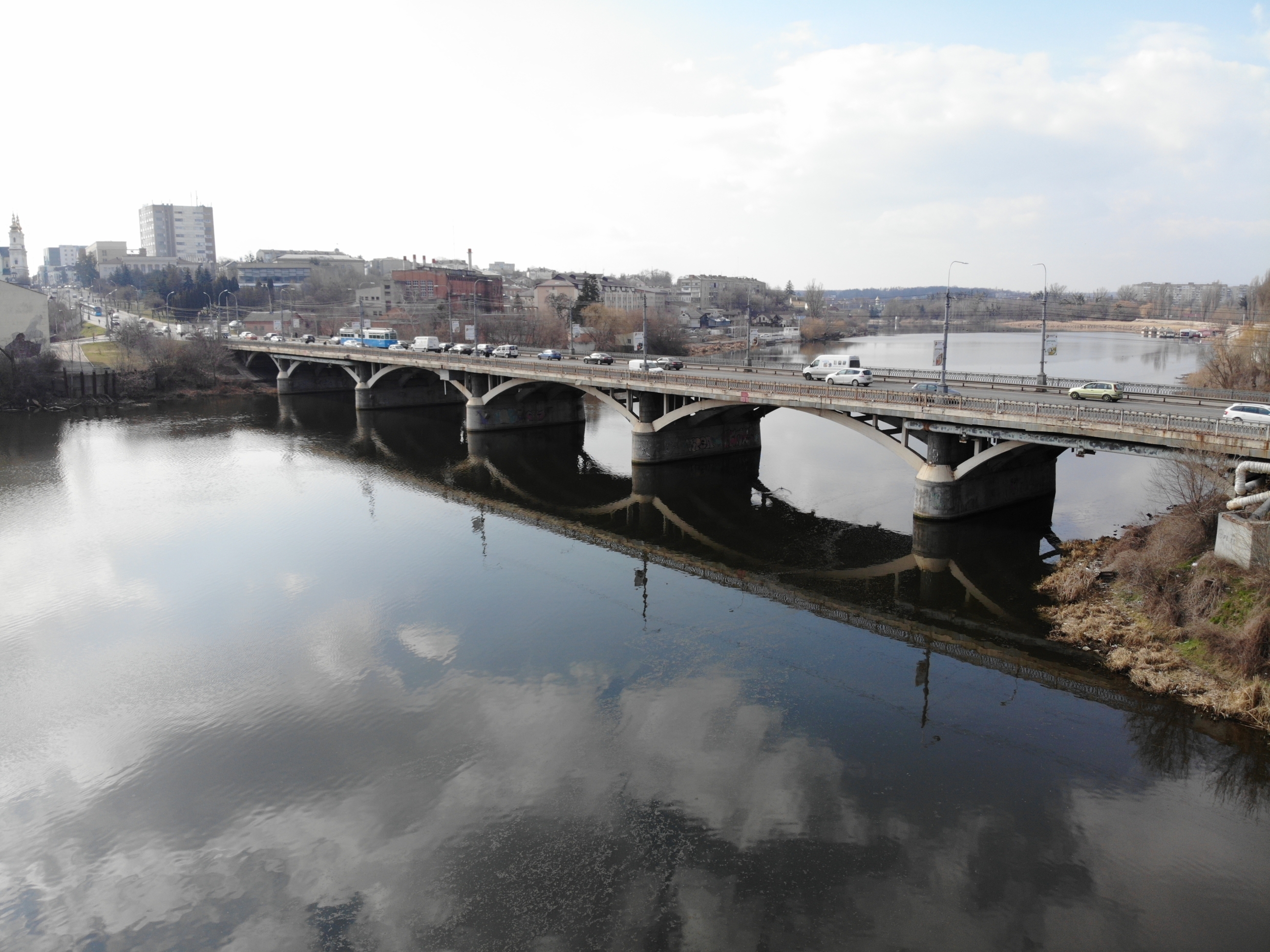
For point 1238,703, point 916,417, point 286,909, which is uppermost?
point 916,417

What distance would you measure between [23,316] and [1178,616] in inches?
3317

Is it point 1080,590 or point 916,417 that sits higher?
point 916,417

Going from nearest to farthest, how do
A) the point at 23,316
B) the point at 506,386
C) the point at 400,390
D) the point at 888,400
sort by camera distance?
the point at 888,400, the point at 506,386, the point at 400,390, the point at 23,316

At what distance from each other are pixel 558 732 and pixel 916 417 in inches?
698

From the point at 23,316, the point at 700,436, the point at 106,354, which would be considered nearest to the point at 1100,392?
the point at 700,436

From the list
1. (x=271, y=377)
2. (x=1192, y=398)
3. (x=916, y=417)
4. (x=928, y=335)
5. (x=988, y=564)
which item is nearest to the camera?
(x=988, y=564)

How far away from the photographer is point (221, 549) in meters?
28.7

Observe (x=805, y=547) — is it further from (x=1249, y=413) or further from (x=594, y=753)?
(x=594, y=753)

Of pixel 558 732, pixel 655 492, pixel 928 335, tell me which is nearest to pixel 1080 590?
pixel 558 732

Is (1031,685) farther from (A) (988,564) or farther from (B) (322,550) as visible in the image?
(B) (322,550)

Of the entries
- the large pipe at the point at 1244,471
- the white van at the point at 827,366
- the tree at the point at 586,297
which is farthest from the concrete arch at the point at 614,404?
the tree at the point at 586,297

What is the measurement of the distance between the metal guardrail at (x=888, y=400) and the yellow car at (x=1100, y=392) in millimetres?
1100

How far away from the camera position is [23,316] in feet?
230

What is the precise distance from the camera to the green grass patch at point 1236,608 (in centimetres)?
1728
